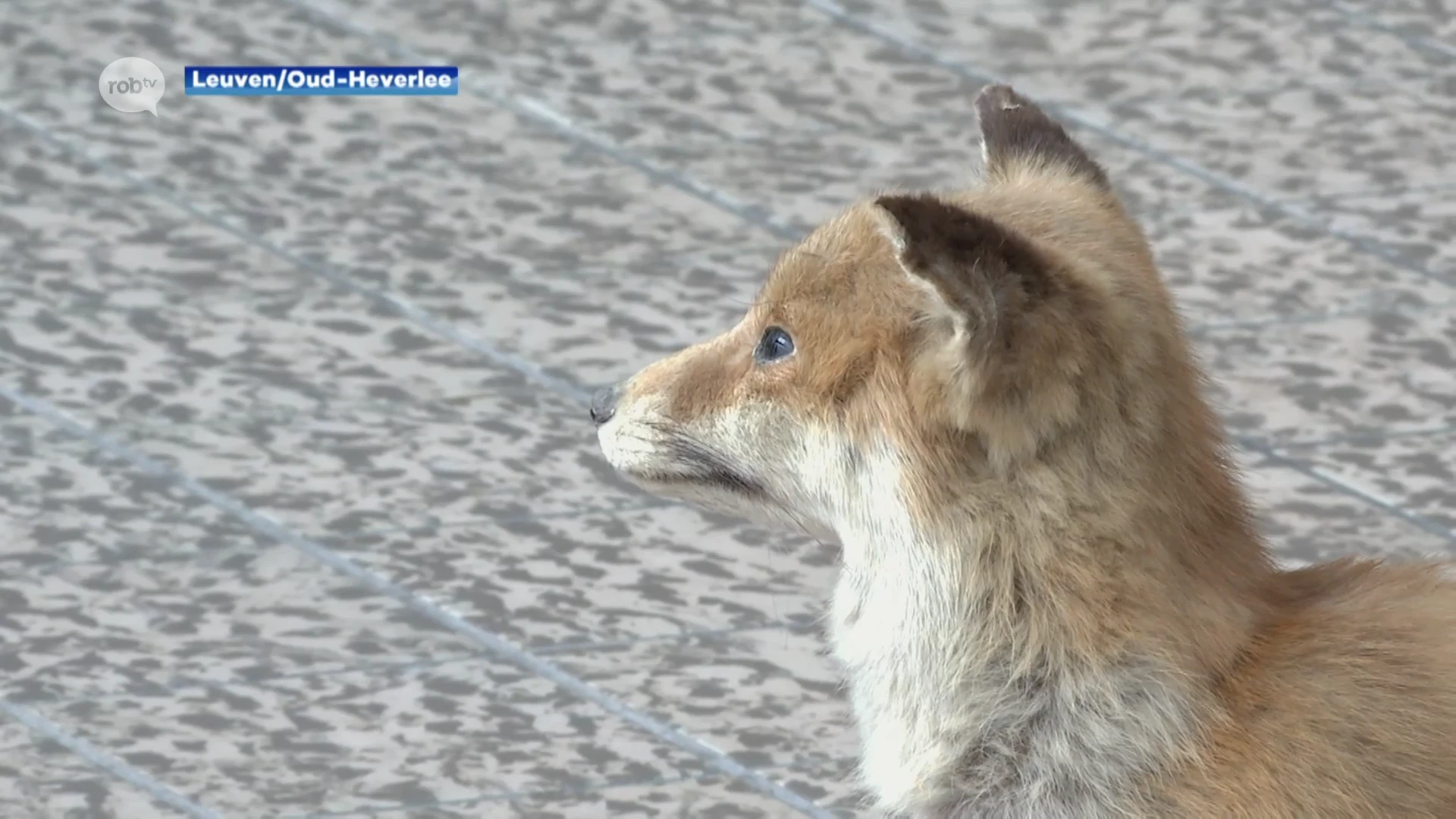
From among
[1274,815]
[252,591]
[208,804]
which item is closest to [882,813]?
[1274,815]

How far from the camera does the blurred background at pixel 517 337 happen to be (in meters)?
2.74

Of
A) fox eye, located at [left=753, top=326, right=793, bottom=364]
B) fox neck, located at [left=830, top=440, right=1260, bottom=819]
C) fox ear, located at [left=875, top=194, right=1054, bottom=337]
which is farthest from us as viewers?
fox eye, located at [left=753, top=326, right=793, bottom=364]

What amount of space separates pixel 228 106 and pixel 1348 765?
286 centimetres

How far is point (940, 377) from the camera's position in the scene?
1.81 metres

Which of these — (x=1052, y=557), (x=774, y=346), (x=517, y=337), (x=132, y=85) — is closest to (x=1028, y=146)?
(x=774, y=346)

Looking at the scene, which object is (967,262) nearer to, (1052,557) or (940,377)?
(940,377)

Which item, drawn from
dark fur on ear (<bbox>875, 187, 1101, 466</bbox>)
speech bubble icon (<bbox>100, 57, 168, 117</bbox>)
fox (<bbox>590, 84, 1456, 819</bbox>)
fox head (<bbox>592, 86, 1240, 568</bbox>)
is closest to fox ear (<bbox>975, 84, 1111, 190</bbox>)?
fox head (<bbox>592, 86, 1240, 568</bbox>)

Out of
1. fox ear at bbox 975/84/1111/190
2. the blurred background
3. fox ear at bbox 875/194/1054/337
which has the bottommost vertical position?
the blurred background

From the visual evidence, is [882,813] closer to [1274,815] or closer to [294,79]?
[1274,815]

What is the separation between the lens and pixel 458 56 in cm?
409

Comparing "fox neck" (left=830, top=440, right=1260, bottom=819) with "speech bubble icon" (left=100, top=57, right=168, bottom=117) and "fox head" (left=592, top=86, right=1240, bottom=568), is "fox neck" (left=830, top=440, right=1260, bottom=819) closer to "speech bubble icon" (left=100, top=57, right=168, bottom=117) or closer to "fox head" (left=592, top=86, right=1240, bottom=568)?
"fox head" (left=592, top=86, right=1240, bottom=568)

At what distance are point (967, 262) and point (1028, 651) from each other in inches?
15.6

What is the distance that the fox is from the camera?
1776 mm

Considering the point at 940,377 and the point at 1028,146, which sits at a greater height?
the point at 1028,146
